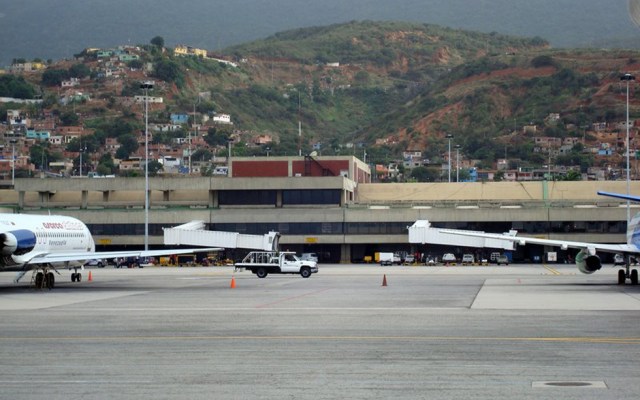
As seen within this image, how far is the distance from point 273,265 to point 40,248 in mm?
17806

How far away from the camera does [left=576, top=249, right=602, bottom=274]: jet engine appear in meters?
55.3

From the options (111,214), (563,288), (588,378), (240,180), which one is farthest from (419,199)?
(588,378)

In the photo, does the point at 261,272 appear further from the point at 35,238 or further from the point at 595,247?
the point at 595,247

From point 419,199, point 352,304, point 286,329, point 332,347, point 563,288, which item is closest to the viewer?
point 332,347

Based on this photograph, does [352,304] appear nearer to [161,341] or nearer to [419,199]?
[161,341]

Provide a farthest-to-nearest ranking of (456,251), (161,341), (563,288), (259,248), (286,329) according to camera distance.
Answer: (456,251)
(259,248)
(563,288)
(286,329)
(161,341)

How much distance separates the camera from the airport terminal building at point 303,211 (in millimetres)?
110000

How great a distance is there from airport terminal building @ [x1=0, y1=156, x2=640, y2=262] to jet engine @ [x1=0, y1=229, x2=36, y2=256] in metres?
55.6

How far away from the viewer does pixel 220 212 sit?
112312mm

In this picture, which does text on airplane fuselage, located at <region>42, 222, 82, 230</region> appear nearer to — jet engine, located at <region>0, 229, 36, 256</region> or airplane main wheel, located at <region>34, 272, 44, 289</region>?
airplane main wheel, located at <region>34, 272, 44, 289</region>

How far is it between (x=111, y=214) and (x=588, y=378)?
309 feet

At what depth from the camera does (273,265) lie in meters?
70.9

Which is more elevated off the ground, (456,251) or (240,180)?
(240,180)

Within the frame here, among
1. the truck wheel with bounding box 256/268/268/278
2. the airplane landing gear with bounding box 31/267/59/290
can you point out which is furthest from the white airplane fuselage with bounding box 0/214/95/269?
the truck wheel with bounding box 256/268/268/278
